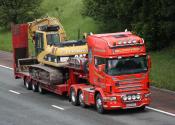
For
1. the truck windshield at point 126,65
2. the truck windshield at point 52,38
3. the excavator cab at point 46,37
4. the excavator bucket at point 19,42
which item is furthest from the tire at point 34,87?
the truck windshield at point 126,65

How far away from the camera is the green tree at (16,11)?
60916 mm

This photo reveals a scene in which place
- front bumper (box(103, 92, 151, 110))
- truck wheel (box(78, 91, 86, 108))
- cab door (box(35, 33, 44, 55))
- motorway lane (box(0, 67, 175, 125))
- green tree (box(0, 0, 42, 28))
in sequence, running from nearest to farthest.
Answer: motorway lane (box(0, 67, 175, 125)), front bumper (box(103, 92, 151, 110)), truck wheel (box(78, 91, 86, 108)), cab door (box(35, 33, 44, 55)), green tree (box(0, 0, 42, 28))

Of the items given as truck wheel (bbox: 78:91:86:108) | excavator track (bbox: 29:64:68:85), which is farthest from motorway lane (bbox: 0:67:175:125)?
excavator track (bbox: 29:64:68:85)

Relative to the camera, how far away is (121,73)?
→ 2528 cm

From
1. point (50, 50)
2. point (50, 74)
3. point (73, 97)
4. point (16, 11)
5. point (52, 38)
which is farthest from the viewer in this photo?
point (16, 11)

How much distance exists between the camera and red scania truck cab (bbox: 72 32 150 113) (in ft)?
82.8

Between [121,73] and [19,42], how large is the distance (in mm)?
12608

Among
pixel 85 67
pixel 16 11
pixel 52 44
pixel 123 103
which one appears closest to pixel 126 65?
pixel 123 103

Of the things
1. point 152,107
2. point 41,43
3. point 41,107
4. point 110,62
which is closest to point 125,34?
point 110,62

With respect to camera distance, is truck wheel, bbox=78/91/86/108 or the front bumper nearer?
the front bumper

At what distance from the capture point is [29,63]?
35719mm

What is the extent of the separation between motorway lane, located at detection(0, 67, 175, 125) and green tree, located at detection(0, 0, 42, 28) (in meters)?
30.0

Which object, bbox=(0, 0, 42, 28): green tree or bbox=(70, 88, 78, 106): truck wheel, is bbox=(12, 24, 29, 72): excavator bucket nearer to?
bbox=(70, 88, 78, 106): truck wheel

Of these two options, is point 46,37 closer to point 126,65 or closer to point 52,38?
point 52,38
